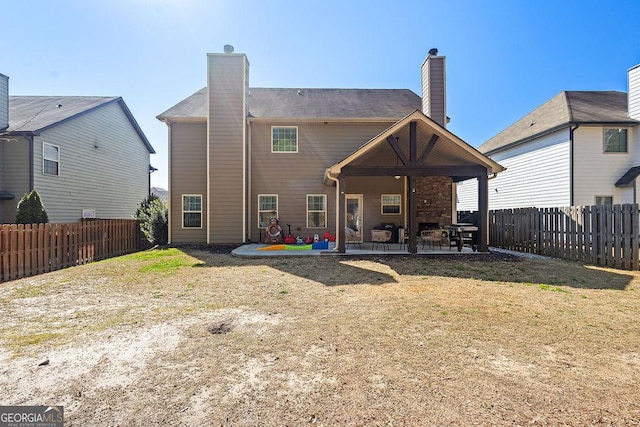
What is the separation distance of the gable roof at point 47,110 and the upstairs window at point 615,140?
24.3m

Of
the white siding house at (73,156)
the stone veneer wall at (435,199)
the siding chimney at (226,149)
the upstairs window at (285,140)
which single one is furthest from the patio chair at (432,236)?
the white siding house at (73,156)

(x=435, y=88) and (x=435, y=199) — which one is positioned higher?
(x=435, y=88)

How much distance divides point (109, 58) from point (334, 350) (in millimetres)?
14035

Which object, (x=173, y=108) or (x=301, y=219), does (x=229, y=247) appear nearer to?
(x=301, y=219)

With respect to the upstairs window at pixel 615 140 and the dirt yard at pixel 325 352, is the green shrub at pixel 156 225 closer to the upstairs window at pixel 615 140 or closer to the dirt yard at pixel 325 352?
the dirt yard at pixel 325 352

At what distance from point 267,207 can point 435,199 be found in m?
7.45

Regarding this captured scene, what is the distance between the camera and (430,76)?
13172 millimetres

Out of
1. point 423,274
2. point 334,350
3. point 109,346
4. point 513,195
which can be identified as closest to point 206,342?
point 109,346

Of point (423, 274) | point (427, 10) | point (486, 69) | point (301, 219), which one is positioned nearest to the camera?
point (423, 274)

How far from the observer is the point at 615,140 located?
45.9ft

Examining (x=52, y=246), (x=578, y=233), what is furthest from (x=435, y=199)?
(x=52, y=246)

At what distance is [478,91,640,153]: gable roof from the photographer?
13758mm

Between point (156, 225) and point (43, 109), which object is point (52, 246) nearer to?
point (156, 225)

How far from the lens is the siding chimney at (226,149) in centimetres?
1297
